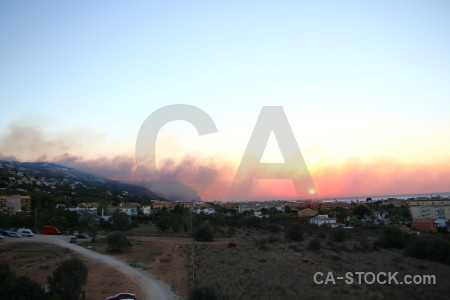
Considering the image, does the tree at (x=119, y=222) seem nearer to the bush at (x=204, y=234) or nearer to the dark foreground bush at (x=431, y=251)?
the bush at (x=204, y=234)

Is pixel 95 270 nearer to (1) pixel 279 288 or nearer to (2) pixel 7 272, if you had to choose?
(2) pixel 7 272

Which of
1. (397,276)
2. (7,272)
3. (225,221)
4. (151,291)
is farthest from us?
(225,221)

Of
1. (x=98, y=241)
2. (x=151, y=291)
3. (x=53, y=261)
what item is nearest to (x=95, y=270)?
(x=53, y=261)

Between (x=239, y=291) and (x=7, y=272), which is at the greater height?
(x=7, y=272)

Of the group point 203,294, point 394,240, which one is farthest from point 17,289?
point 394,240

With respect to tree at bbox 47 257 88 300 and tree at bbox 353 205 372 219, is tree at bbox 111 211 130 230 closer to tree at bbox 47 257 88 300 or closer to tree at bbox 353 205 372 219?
tree at bbox 47 257 88 300

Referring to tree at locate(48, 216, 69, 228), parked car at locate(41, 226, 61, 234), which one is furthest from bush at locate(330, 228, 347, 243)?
tree at locate(48, 216, 69, 228)

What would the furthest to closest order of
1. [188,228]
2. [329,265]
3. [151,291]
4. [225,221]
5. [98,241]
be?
[225,221], [188,228], [98,241], [329,265], [151,291]

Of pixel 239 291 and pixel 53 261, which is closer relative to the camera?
pixel 239 291
